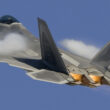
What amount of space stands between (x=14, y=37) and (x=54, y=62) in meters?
12.7

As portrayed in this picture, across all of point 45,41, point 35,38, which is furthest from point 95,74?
point 35,38

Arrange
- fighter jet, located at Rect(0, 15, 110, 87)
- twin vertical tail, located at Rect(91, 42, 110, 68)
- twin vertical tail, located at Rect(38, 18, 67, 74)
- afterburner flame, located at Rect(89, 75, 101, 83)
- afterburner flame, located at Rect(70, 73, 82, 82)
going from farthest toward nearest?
1. twin vertical tail, located at Rect(91, 42, 110, 68)
2. afterburner flame, located at Rect(89, 75, 101, 83)
3. afterburner flame, located at Rect(70, 73, 82, 82)
4. twin vertical tail, located at Rect(38, 18, 67, 74)
5. fighter jet, located at Rect(0, 15, 110, 87)

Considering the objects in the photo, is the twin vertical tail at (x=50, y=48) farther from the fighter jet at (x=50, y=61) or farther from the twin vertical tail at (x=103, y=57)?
the twin vertical tail at (x=103, y=57)

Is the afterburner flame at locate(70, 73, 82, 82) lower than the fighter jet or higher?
lower

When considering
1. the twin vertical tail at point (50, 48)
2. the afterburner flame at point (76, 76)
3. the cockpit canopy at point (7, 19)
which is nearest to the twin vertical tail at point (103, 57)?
the afterburner flame at point (76, 76)

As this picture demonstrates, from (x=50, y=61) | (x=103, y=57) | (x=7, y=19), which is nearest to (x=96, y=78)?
(x=103, y=57)

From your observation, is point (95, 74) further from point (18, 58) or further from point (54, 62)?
point (18, 58)

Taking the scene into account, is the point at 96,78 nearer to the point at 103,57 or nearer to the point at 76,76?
the point at 76,76

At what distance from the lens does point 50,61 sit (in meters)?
41.8

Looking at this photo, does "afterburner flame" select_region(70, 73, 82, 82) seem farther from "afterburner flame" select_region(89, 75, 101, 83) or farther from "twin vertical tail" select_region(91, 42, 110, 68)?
"twin vertical tail" select_region(91, 42, 110, 68)

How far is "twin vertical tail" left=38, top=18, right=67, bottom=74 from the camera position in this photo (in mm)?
40281

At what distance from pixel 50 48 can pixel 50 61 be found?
5.44ft

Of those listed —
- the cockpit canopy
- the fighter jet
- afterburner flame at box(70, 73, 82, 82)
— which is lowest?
afterburner flame at box(70, 73, 82, 82)

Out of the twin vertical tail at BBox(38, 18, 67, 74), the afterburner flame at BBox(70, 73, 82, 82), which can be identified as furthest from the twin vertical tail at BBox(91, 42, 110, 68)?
the twin vertical tail at BBox(38, 18, 67, 74)
